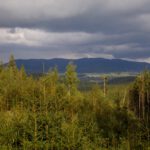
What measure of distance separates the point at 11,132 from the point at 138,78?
8330 centimetres

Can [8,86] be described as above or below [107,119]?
above

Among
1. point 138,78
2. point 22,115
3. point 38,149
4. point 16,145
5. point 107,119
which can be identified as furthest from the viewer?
point 138,78

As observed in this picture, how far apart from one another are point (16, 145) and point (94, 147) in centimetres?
755

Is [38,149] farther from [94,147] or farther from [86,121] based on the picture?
[86,121]

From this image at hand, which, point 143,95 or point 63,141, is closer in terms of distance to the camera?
point 63,141

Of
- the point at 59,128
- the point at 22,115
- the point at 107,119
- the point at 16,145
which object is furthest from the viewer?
the point at 107,119

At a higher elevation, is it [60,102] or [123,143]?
[60,102]

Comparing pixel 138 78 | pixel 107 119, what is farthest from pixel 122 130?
pixel 138 78

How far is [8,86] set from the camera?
71.7 m

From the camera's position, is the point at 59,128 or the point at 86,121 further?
the point at 86,121

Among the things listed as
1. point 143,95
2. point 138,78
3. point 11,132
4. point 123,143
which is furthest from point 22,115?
point 138,78

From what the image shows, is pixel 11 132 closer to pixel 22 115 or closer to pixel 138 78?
pixel 22 115

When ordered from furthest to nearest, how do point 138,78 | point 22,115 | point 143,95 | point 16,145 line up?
point 138,78 < point 143,95 < point 22,115 < point 16,145

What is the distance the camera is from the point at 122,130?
53125 millimetres
